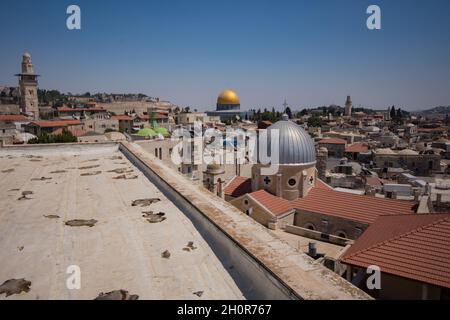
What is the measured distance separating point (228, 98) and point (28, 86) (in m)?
41.9

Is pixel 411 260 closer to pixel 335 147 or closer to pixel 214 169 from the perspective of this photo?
pixel 214 169

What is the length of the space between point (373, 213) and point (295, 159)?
480cm

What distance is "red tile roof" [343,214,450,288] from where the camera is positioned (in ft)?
24.0

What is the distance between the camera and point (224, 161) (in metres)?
24.0

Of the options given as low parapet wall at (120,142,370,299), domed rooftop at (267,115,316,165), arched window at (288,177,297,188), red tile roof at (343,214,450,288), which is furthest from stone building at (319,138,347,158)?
low parapet wall at (120,142,370,299)

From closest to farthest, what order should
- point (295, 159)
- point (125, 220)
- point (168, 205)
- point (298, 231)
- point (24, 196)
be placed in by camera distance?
point (125, 220), point (168, 205), point (24, 196), point (298, 231), point (295, 159)

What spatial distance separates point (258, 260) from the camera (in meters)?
2.81

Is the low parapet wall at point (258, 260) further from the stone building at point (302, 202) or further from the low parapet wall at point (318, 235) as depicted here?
the stone building at point (302, 202)

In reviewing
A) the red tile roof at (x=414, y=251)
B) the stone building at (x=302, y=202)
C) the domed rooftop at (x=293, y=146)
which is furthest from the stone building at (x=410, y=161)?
the red tile roof at (x=414, y=251)

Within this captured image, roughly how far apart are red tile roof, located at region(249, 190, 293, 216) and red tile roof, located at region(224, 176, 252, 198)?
2.20m

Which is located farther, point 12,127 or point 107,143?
point 12,127

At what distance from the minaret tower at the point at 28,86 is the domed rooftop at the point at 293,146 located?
57019 mm
